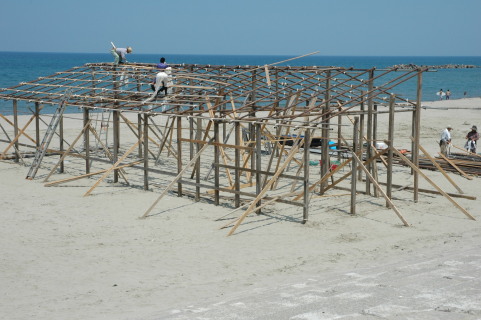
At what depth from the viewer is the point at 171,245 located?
14.8 metres

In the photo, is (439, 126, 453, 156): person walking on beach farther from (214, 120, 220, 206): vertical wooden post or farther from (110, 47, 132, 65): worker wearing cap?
(110, 47, 132, 65): worker wearing cap

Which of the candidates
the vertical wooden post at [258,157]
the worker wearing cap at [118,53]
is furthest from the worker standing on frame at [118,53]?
the vertical wooden post at [258,157]

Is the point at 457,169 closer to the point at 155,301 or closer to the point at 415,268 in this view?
the point at 415,268

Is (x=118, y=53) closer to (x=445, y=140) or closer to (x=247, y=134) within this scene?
(x=247, y=134)

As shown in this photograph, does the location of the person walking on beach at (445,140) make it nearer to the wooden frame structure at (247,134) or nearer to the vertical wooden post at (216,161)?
the wooden frame structure at (247,134)

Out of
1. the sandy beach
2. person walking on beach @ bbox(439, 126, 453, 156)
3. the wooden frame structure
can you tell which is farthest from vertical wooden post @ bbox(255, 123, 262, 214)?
person walking on beach @ bbox(439, 126, 453, 156)

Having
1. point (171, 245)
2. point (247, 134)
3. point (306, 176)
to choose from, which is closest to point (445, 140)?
point (247, 134)

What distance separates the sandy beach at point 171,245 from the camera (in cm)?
1178

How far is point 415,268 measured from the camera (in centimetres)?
1316

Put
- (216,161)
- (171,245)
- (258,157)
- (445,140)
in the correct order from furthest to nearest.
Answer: (445,140) < (216,161) < (258,157) < (171,245)

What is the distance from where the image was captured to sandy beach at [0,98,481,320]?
→ 1178cm

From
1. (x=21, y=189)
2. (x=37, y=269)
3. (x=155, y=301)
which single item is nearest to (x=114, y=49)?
(x=21, y=189)

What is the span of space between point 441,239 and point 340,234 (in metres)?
2.15

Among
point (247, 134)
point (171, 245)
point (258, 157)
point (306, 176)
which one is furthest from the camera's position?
point (247, 134)
